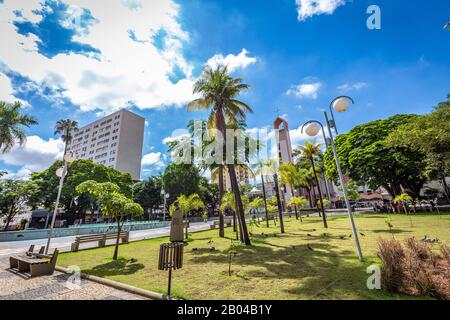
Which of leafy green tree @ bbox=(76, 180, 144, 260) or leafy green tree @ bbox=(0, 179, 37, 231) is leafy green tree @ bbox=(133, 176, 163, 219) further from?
leafy green tree @ bbox=(76, 180, 144, 260)

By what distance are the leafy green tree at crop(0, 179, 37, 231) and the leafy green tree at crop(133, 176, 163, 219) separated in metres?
23.2

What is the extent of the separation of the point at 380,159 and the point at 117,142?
77362 millimetres

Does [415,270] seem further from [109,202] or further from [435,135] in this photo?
[435,135]

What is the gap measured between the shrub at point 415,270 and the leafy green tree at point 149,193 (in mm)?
52140

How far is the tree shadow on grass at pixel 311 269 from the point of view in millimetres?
5062

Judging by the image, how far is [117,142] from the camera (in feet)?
245

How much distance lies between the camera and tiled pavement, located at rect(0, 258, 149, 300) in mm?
5301

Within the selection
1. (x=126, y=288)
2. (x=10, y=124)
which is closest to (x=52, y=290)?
(x=126, y=288)

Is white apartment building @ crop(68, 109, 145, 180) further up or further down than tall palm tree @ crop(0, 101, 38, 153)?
further up

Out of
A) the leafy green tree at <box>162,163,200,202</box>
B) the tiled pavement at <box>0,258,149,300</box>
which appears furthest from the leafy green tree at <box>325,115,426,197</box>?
the tiled pavement at <box>0,258,149,300</box>

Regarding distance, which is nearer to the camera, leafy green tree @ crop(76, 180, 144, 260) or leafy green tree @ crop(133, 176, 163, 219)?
leafy green tree @ crop(76, 180, 144, 260)

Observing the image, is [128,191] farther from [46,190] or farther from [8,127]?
[8,127]
